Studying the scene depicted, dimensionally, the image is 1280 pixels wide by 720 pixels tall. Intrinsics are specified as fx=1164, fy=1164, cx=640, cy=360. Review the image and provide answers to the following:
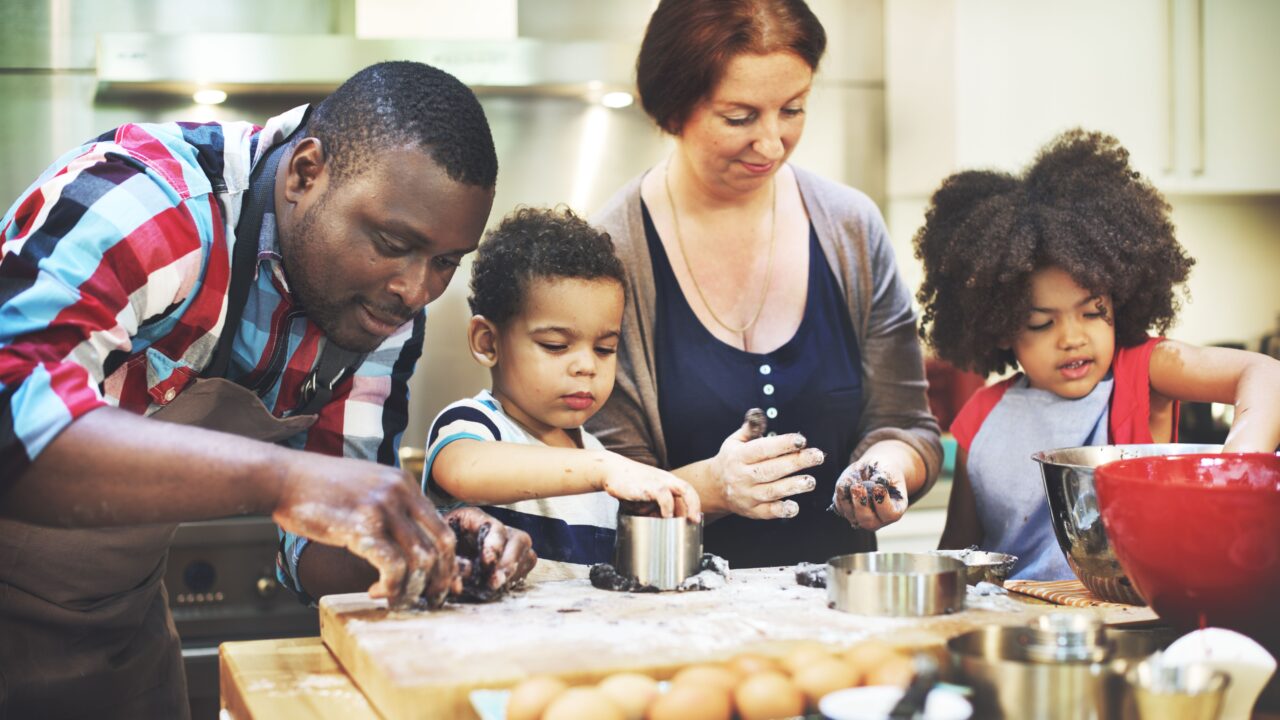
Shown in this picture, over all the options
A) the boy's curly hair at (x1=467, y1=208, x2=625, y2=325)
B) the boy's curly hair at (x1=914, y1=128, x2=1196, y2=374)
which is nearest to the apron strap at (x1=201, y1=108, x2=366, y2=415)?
the boy's curly hair at (x1=467, y1=208, x2=625, y2=325)

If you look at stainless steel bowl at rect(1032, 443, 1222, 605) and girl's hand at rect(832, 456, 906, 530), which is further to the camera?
girl's hand at rect(832, 456, 906, 530)

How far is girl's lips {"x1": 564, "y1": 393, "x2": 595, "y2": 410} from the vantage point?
63.6 inches

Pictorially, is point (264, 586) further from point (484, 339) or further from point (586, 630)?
point (586, 630)

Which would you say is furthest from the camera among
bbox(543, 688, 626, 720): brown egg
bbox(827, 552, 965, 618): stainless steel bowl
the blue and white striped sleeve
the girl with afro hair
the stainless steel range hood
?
the stainless steel range hood

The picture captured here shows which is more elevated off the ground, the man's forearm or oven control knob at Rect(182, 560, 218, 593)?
the man's forearm

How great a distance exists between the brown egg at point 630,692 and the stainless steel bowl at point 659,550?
12.9 inches

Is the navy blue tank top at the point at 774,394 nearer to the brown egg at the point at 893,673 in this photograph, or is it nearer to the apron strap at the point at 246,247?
the apron strap at the point at 246,247

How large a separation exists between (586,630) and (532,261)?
2.31 ft

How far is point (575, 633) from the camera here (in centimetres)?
105

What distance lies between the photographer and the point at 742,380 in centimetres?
173

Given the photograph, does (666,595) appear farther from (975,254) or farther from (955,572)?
(975,254)

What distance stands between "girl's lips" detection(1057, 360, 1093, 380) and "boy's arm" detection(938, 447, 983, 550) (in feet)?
0.63

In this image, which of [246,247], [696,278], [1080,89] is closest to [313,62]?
[696,278]

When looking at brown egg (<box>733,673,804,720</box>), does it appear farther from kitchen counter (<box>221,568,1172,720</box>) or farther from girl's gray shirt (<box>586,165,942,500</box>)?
girl's gray shirt (<box>586,165,942,500</box>)
